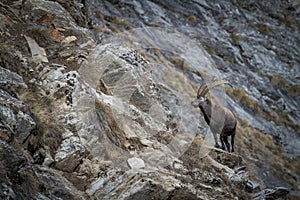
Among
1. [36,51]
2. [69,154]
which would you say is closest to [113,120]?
[69,154]

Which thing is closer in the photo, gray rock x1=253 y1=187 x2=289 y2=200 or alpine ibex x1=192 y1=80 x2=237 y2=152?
gray rock x1=253 y1=187 x2=289 y2=200

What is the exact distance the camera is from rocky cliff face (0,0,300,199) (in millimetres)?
8156

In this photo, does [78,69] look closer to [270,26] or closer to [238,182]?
[238,182]

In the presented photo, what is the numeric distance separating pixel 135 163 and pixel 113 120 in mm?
1393

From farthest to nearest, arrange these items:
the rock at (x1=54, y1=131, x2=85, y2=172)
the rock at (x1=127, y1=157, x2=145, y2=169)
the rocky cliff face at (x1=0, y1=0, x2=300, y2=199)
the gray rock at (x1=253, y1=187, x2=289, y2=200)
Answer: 1. the gray rock at (x1=253, y1=187, x2=289, y2=200)
2. the rock at (x1=127, y1=157, x2=145, y2=169)
3. the rock at (x1=54, y1=131, x2=85, y2=172)
4. the rocky cliff face at (x1=0, y1=0, x2=300, y2=199)

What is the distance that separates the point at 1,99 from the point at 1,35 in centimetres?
351

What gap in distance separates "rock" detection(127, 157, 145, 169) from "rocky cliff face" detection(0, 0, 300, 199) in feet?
0.08

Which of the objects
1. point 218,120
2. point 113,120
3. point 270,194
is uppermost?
point 113,120

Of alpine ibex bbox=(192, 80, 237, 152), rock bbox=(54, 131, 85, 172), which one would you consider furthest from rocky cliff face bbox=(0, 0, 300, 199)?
alpine ibex bbox=(192, 80, 237, 152)

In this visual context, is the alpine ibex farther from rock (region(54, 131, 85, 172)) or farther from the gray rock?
rock (region(54, 131, 85, 172))

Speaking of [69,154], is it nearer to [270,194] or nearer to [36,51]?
[36,51]

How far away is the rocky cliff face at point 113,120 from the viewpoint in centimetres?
816

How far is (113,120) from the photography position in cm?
1027

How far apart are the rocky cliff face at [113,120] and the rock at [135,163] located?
0.08 ft
